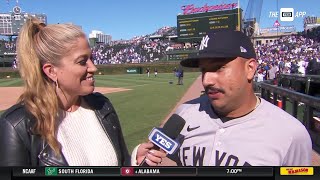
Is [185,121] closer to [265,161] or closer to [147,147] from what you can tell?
[147,147]

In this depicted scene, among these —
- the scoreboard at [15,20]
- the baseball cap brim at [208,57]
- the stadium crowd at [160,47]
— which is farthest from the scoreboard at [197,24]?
the baseball cap brim at [208,57]

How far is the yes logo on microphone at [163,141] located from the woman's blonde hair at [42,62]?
51 cm

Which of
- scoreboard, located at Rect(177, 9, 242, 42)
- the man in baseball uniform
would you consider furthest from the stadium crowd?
the man in baseball uniform

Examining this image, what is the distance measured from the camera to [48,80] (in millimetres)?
1753

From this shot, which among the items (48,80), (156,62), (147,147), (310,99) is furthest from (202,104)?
(156,62)

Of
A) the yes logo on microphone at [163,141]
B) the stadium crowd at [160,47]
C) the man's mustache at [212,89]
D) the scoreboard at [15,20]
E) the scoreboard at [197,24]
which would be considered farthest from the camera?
the scoreboard at [197,24]

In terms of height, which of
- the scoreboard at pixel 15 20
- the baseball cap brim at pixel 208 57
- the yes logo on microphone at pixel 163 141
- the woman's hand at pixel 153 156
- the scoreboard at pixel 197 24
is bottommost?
the woman's hand at pixel 153 156

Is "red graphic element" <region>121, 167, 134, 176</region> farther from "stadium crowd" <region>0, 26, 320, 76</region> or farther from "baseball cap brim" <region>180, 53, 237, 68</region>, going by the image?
"stadium crowd" <region>0, 26, 320, 76</region>

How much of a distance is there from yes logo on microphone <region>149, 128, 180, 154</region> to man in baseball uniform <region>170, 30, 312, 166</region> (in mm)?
247

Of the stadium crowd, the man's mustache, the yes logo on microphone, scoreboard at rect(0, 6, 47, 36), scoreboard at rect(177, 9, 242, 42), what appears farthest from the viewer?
scoreboard at rect(177, 9, 242, 42)

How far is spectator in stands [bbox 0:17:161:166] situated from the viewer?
155 cm

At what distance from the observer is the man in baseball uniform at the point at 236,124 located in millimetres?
1592

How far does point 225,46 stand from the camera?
1635 mm

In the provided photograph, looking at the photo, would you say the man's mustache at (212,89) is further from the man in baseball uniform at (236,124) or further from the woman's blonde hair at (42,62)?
the woman's blonde hair at (42,62)
